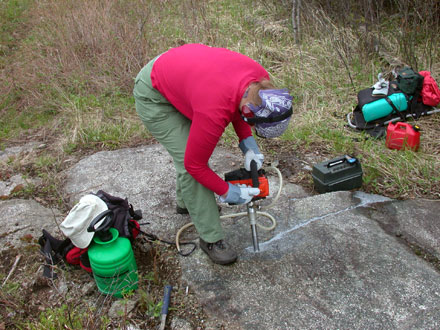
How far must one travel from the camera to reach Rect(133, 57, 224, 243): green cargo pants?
224 centimetres

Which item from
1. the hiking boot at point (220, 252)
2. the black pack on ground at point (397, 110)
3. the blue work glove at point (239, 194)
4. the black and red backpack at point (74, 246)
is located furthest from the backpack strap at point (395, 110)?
the black and red backpack at point (74, 246)

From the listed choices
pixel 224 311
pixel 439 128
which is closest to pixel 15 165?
pixel 224 311

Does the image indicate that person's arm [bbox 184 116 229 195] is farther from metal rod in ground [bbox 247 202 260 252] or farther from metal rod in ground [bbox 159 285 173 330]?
metal rod in ground [bbox 159 285 173 330]

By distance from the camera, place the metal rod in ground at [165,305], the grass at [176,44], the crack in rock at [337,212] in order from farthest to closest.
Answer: the grass at [176,44], the crack in rock at [337,212], the metal rod in ground at [165,305]

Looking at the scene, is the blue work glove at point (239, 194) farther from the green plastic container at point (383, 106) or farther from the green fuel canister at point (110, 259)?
the green plastic container at point (383, 106)

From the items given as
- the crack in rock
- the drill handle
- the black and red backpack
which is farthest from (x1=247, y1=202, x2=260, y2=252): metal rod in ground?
the black and red backpack

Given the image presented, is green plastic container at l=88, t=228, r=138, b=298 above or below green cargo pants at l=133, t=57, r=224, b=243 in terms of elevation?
below

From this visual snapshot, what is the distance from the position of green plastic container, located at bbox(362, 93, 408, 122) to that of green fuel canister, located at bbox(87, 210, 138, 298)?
9.09 ft

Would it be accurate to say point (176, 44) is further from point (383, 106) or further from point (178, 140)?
point (178, 140)

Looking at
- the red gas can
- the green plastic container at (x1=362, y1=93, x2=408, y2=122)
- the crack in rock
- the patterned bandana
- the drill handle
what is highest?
the patterned bandana

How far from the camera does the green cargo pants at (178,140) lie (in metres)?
2.24

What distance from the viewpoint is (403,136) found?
3.36 metres

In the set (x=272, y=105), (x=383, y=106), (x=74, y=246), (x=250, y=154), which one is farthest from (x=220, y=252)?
(x=383, y=106)

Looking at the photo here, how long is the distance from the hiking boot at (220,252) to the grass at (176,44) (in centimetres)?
122
